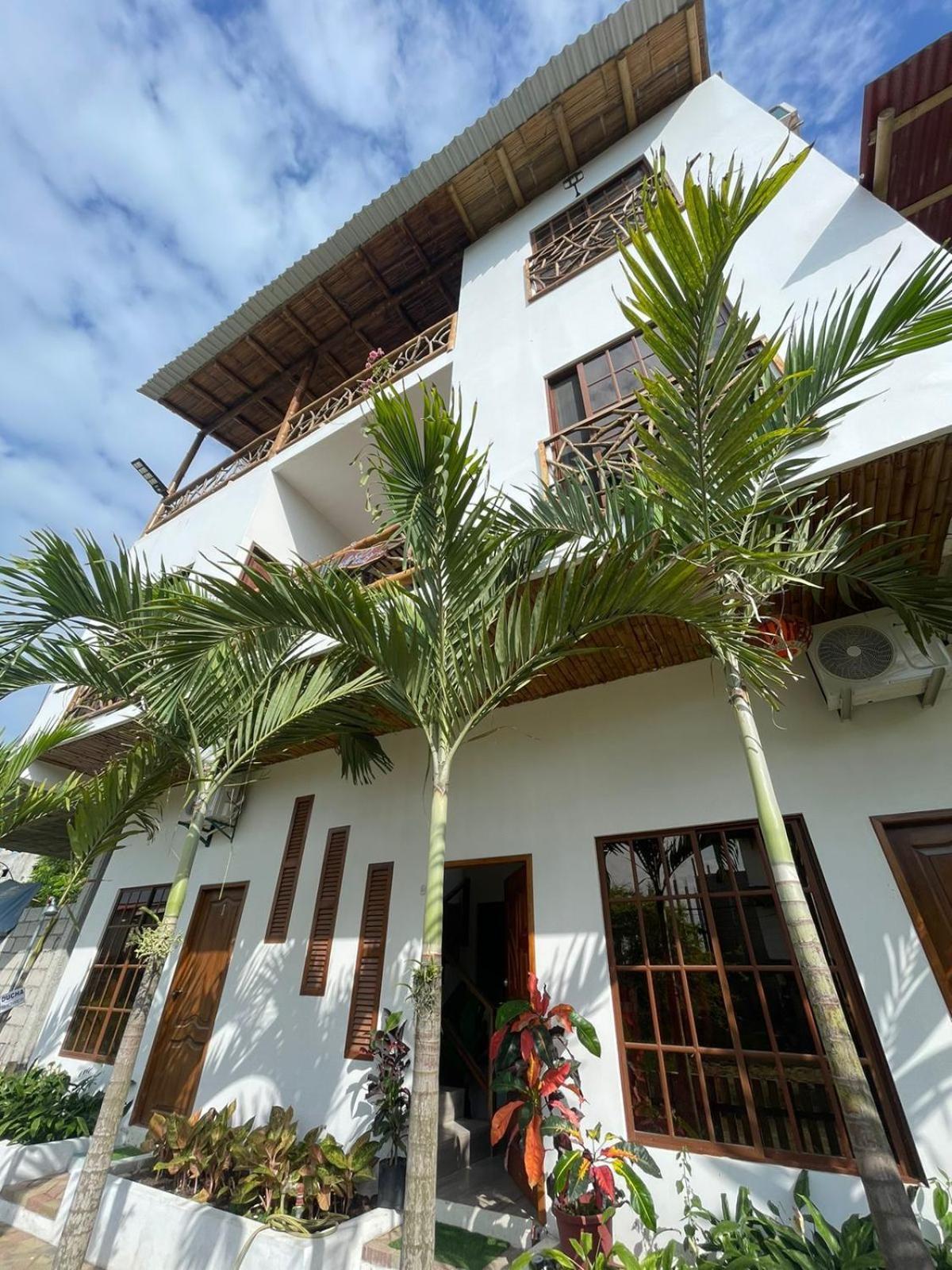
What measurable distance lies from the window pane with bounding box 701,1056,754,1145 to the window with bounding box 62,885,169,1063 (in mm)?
4988

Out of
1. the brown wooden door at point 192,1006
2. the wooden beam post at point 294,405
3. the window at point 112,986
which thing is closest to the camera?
the brown wooden door at point 192,1006

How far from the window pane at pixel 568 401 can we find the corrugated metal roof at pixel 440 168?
335cm

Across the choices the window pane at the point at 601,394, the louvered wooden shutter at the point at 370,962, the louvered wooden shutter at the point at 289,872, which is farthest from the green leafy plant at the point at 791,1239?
the window pane at the point at 601,394

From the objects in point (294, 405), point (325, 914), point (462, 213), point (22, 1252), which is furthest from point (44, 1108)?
point (462, 213)

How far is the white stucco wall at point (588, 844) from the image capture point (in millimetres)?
2502

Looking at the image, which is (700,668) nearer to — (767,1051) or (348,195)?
(767,1051)

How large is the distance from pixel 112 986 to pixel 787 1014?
6431 millimetres

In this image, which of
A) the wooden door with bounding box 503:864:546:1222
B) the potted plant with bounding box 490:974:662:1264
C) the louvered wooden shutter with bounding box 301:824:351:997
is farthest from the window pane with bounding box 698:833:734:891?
the louvered wooden shutter with bounding box 301:824:351:997

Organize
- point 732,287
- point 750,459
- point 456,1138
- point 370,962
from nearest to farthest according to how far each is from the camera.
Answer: point 750,459 → point 456,1138 → point 732,287 → point 370,962

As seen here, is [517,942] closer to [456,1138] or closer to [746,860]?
[456,1138]

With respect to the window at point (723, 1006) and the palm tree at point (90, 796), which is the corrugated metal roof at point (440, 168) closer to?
the palm tree at point (90, 796)

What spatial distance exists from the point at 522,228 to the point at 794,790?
6.19m

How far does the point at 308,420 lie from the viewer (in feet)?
23.1

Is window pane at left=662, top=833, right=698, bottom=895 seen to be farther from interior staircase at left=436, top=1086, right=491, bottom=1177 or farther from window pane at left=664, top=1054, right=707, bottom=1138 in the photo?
interior staircase at left=436, top=1086, right=491, bottom=1177
